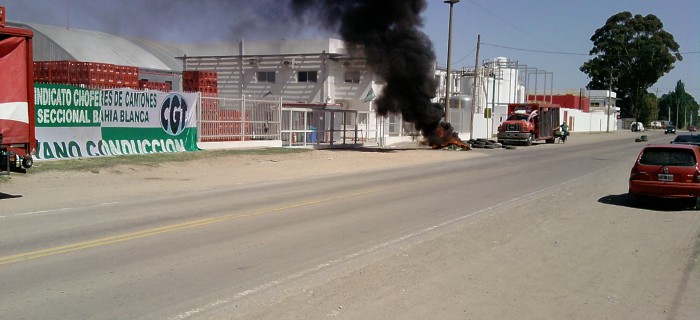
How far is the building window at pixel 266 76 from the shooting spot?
44812 millimetres

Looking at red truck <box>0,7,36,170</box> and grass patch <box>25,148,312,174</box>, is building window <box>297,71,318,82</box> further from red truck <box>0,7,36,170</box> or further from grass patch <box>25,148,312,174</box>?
red truck <box>0,7,36,170</box>

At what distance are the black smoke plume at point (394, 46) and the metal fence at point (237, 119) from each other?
5.25 m

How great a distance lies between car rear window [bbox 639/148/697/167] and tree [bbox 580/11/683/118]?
8494 cm

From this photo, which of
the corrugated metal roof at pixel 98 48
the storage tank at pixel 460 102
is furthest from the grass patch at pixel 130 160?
the storage tank at pixel 460 102

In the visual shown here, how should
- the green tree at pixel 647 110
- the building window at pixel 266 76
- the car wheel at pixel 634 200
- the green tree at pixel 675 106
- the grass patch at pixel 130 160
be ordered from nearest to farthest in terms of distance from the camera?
the car wheel at pixel 634 200 < the grass patch at pixel 130 160 < the building window at pixel 266 76 < the green tree at pixel 647 110 < the green tree at pixel 675 106

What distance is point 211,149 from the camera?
86.3 ft

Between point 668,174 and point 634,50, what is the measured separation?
93.0 meters

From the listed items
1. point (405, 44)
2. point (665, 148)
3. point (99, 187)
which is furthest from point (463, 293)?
point (405, 44)

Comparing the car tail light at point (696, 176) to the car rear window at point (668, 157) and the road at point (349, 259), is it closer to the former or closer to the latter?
the car rear window at point (668, 157)

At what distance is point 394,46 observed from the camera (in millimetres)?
30156

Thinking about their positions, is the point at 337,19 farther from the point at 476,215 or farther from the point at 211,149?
the point at 476,215

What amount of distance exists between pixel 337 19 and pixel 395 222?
18.5m

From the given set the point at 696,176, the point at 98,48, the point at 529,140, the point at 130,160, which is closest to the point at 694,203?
the point at 696,176

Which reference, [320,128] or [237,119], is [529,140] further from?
[237,119]
